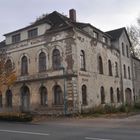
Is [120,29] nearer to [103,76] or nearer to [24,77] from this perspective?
[103,76]

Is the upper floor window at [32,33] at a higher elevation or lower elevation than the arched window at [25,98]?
higher

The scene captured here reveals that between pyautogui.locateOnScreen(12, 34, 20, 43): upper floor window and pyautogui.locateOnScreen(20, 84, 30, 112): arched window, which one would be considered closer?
pyautogui.locateOnScreen(20, 84, 30, 112): arched window

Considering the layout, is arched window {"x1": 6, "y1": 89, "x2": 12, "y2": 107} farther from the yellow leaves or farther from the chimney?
the chimney

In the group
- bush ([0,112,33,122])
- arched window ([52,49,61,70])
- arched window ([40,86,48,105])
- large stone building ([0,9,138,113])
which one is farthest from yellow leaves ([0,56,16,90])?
bush ([0,112,33,122])

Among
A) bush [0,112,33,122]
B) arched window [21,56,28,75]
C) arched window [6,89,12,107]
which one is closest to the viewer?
bush [0,112,33,122]

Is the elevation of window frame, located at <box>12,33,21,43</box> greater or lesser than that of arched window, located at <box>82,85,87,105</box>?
greater

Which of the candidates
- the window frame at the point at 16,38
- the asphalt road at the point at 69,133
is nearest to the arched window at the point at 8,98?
the window frame at the point at 16,38

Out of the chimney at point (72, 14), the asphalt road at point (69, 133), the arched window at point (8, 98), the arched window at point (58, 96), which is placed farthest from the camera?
the chimney at point (72, 14)

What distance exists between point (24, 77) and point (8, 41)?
549cm

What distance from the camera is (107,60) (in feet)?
105

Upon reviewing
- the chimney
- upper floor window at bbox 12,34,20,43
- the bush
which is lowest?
the bush

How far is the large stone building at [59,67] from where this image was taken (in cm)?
2525

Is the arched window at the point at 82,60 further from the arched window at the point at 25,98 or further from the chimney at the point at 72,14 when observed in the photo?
the chimney at the point at 72,14

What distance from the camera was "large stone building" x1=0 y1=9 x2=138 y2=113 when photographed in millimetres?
25250
